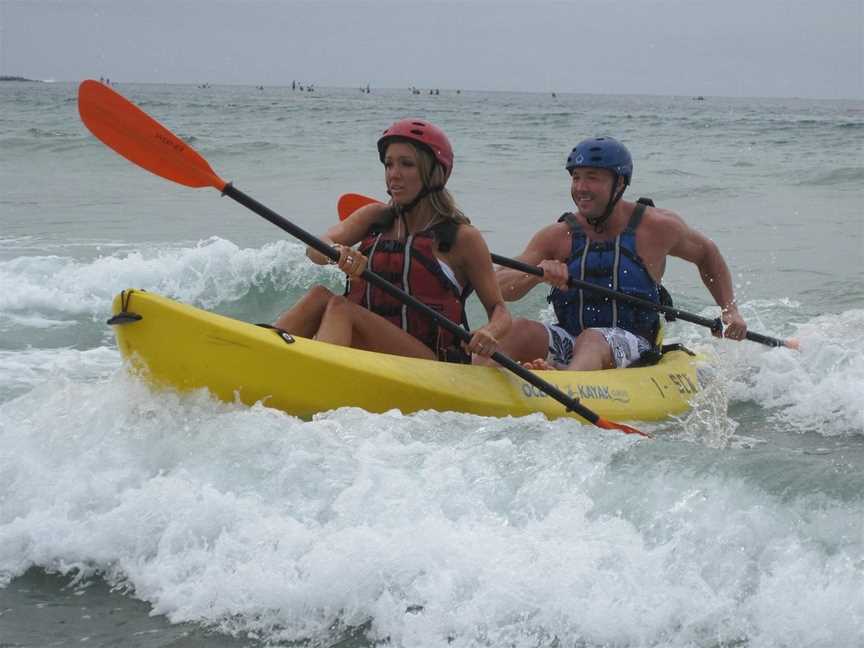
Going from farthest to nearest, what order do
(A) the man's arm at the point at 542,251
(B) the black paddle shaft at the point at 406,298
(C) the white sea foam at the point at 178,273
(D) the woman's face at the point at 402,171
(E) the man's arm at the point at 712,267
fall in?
1. (C) the white sea foam at the point at 178,273
2. (E) the man's arm at the point at 712,267
3. (A) the man's arm at the point at 542,251
4. (D) the woman's face at the point at 402,171
5. (B) the black paddle shaft at the point at 406,298

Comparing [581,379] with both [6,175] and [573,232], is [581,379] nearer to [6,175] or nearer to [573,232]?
[573,232]

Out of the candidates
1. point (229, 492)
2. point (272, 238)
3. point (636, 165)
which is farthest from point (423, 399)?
point (636, 165)

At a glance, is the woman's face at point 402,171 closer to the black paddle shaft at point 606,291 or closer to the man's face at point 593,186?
the black paddle shaft at point 606,291

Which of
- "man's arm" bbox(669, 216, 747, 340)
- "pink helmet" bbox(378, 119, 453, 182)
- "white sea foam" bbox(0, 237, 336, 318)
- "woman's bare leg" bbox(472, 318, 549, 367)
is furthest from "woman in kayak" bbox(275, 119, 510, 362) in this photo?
"white sea foam" bbox(0, 237, 336, 318)

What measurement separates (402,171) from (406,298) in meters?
0.52

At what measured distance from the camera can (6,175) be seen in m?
17.6

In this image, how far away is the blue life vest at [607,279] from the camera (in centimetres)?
570

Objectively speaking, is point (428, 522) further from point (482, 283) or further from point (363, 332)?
point (482, 283)

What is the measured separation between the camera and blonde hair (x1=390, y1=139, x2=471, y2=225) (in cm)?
463

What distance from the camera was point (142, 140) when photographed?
4.88m

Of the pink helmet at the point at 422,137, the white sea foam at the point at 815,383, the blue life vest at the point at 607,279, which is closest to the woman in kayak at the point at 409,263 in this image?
the pink helmet at the point at 422,137

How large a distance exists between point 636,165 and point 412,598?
18309 millimetres

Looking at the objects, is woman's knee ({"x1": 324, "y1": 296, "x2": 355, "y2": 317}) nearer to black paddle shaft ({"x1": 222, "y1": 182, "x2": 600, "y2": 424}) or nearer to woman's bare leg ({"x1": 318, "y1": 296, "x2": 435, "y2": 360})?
woman's bare leg ({"x1": 318, "y1": 296, "x2": 435, "y2": 360})

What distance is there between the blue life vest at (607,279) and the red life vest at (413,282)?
1018 millimetres
